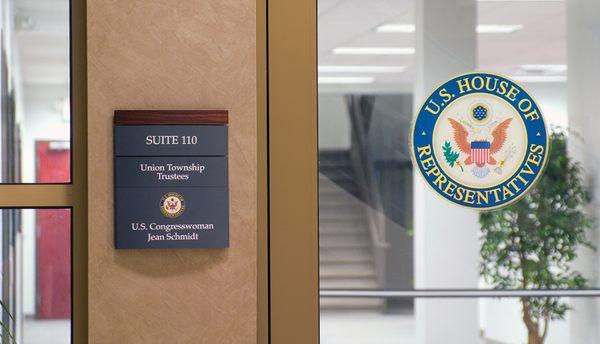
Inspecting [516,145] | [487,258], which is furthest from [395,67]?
[487,258]

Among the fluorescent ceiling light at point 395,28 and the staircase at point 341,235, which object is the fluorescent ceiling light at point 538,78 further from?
the staircase at point 341,235

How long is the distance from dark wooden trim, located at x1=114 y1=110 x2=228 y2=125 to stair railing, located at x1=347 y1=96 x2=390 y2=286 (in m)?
0.42

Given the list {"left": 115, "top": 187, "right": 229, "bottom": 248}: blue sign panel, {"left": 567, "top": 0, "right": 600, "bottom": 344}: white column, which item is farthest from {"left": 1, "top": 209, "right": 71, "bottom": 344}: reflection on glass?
{"left": 567, "top": 0, "right": 600, "bottom": 344}: white column

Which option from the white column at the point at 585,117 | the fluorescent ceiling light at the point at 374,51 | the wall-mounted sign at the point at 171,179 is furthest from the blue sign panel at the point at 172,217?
the white column at the point at 585,117

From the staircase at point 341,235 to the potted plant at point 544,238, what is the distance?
384mm

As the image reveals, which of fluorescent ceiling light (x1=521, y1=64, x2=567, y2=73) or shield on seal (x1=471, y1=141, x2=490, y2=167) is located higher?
fluorescent ceiling light (x1=521, y1=64, x2=567, y2=73)

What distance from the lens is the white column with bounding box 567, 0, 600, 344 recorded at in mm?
2447

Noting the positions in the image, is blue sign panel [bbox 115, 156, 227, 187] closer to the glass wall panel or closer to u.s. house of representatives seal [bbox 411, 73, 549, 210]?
the glass wall panel

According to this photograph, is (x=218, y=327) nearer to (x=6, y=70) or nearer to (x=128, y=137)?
(x=128, y=137)

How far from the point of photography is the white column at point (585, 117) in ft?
8.03

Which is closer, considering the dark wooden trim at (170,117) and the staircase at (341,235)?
the dark wooden trim at (170,117)

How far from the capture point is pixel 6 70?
2406mm

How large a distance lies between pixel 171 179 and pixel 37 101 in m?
0.51

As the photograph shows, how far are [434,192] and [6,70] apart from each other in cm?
142
